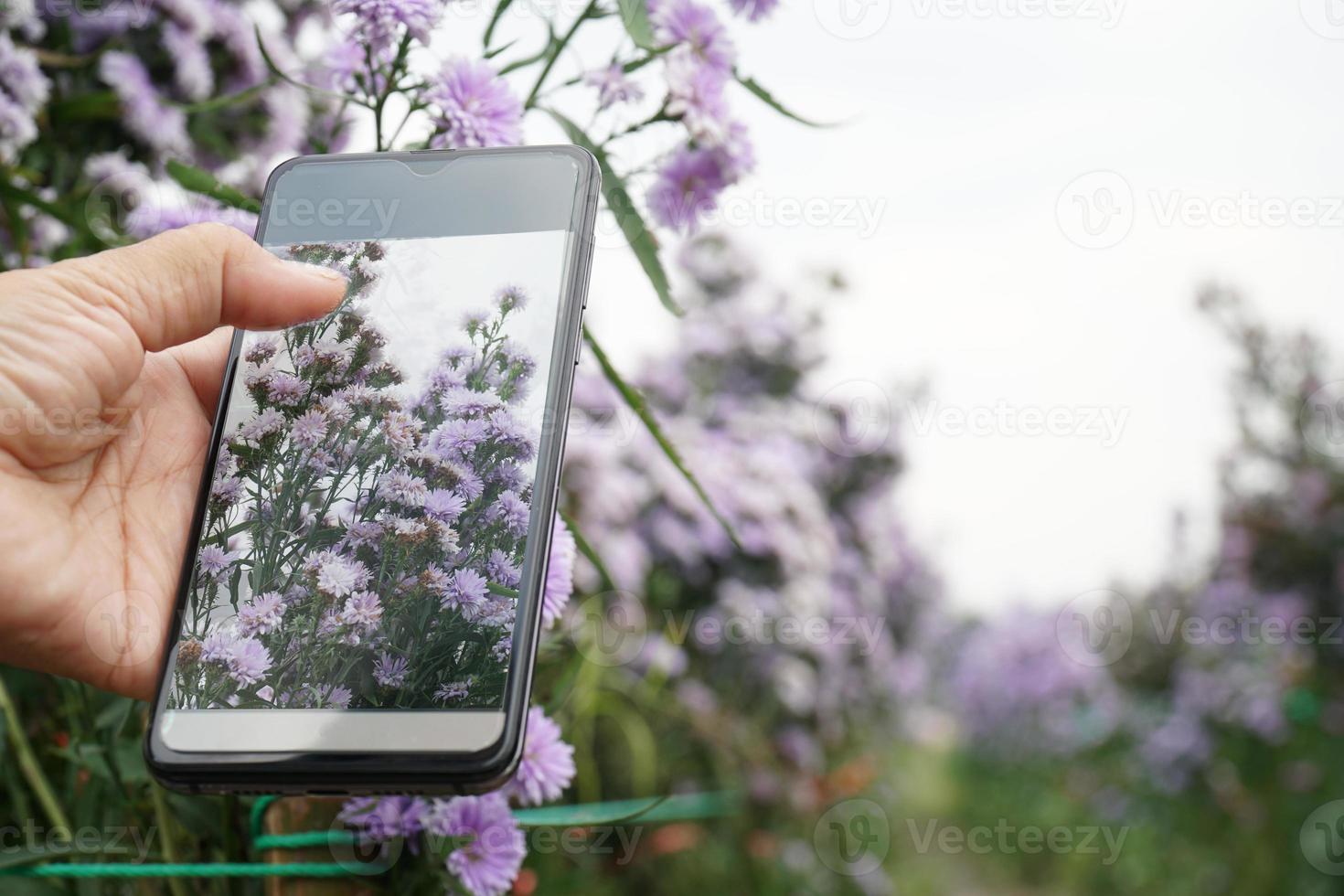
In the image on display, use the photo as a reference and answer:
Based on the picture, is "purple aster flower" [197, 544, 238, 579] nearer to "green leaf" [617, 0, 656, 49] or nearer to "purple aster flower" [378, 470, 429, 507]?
"purple aster flower" [378, 470, 429, 507]

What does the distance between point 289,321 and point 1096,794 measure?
3.67 meters

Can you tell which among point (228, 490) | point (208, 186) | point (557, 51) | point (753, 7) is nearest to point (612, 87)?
point (557, 51)

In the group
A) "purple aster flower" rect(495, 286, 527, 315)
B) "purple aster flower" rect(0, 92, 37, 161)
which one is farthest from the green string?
"purple aster flower" rect(0, 92, 37, 161)

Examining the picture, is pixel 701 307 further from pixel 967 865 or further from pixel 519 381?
pixel 967 865

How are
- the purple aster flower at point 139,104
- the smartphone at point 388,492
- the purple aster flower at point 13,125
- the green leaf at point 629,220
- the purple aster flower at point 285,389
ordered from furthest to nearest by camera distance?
the purple aster flower at point 139,104 < the purple aster flower at point 13,125 < the green leaf at point 629,220 < the purple aster flower at point 285,389 < the smartphone at point 388,492

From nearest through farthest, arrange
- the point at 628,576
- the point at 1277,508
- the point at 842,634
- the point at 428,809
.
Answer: the point at 428,809
the point at 628,576
the point at 842,634
the point at 1277,508

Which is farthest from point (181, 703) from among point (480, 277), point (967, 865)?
point (967, 865)

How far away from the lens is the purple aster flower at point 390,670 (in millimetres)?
533

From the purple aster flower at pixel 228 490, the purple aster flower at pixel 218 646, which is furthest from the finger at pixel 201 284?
the purple aster flower at pixel 218 646

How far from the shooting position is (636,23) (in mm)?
716

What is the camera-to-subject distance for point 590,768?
125 cm

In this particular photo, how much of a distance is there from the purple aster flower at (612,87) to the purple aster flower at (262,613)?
46 cm

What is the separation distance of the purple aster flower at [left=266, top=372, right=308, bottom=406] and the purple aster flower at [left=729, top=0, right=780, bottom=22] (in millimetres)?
500

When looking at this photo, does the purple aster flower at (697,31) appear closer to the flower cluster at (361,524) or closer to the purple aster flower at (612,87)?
the purple aster flower at (612,87)
